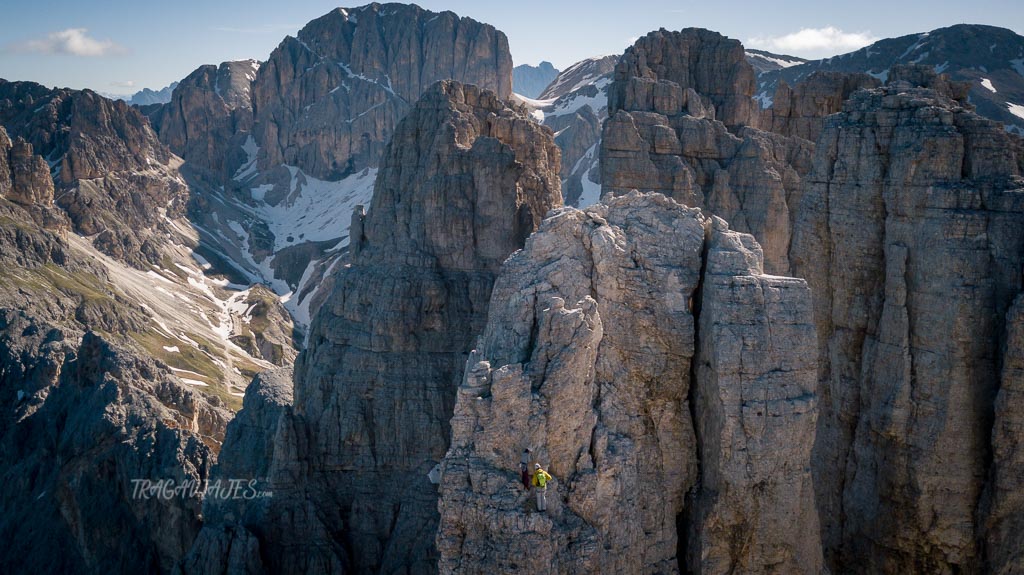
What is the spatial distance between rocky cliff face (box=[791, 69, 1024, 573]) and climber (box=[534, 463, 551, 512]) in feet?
43.7

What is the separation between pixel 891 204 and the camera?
94.1 feet

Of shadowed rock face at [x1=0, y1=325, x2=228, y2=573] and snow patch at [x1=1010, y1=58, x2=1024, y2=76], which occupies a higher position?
snow patch at [x1=1010, y1=58, x2=1024, y2=76]

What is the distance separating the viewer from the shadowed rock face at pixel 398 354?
51062mm

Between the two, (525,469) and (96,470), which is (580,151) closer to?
(96,470)

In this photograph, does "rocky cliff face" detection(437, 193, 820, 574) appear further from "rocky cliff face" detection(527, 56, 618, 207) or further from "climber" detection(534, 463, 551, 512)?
"rocky cliff face" detection(527, 56, 618, 207)

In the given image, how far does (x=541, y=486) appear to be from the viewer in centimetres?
2033

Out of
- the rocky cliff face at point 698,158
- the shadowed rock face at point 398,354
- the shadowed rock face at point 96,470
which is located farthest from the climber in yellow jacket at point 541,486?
the shadowed rock face at point 96,470

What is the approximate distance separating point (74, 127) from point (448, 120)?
164677 millimetres

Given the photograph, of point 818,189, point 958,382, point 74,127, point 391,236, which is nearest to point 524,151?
point 391,236

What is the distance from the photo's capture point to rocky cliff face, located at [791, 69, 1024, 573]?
86.5 ft

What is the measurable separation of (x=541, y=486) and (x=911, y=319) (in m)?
14.4

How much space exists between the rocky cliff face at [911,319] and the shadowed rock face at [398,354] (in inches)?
1030

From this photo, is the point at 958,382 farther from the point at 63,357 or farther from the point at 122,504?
the point at 63,357

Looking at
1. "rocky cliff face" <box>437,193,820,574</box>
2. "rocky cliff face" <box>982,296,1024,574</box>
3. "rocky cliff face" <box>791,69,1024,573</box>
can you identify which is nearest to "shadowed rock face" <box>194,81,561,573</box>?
"rocky cliff face" <box>791,69,1024,573</box>
